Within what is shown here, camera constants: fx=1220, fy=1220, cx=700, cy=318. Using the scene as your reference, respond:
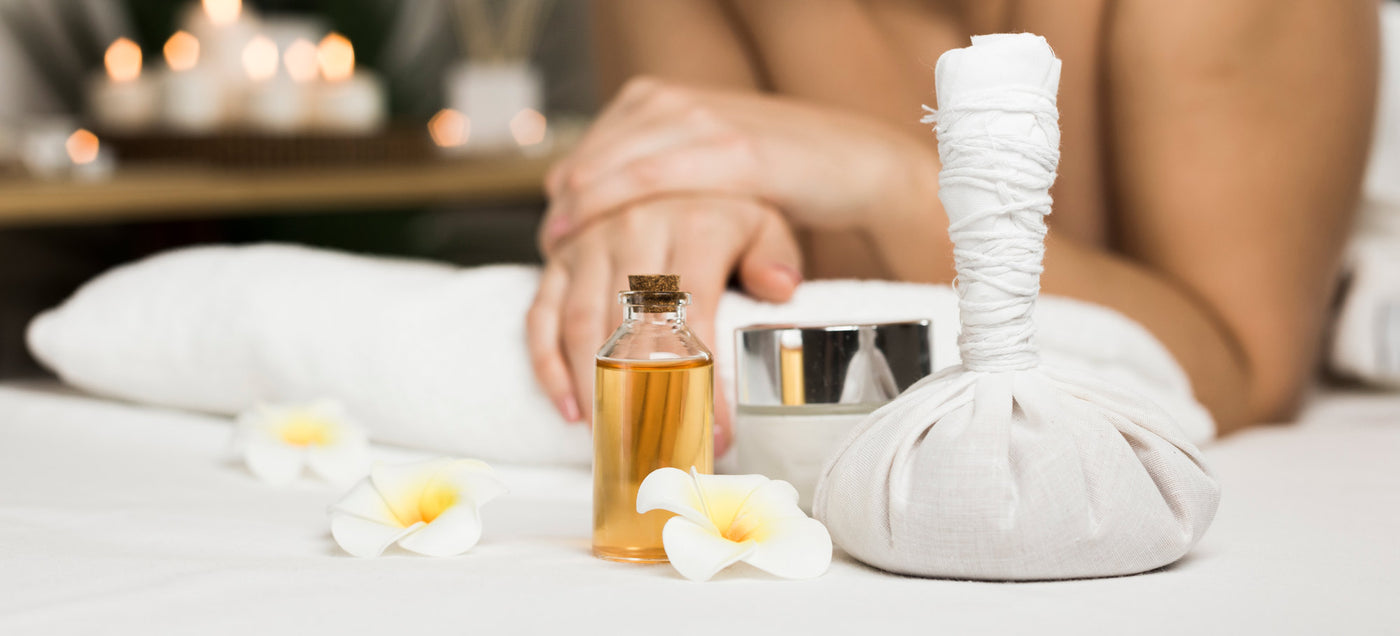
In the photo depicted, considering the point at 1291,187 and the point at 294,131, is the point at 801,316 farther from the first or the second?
the point at 294,131

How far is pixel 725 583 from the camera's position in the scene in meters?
0.46

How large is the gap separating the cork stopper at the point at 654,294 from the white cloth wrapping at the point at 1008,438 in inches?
3.7

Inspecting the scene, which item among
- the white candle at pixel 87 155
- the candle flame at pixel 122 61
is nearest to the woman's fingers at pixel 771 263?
the white candle at pixel 87 155

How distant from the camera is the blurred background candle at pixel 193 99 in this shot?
7.46 feet

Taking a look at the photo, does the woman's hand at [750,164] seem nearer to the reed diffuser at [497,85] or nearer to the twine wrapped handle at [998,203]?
the twine wrapped handle at [998,203]

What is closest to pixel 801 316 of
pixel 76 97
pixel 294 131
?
pixel 294 131

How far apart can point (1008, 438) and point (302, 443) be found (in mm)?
466

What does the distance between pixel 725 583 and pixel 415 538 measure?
0.14 meters

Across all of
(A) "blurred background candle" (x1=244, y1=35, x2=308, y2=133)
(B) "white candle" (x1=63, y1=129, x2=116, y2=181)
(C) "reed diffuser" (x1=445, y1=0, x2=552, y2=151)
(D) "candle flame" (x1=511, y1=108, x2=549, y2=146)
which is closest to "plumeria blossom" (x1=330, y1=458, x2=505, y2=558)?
(B) "white candle" (x1=63, y1=129, x2=116, y2=181)

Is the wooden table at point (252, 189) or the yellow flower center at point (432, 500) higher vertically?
the wooden table at point (252, 189)

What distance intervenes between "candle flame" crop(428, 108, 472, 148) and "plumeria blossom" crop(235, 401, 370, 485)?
1895mm

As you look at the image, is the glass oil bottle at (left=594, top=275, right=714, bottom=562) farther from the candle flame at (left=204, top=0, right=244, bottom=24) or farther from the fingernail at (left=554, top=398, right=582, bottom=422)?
the candle flame at (left=204, top=0, right=244, bottom=24)

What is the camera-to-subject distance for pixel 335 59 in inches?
97.4

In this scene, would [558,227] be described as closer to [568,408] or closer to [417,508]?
[568,408]
